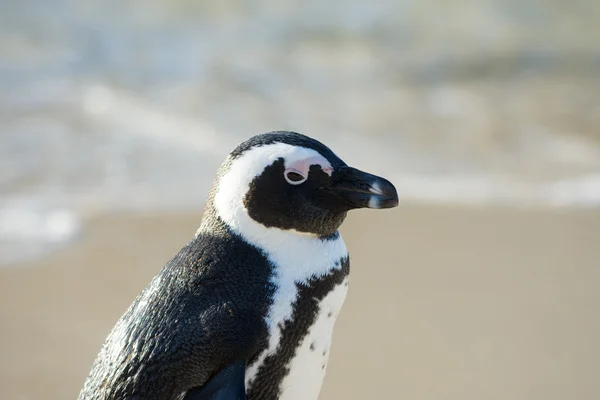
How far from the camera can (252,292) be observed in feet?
8.30

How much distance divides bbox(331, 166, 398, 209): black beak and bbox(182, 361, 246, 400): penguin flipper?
54 centimetres

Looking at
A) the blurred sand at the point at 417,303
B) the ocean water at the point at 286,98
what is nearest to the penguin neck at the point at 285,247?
the blurred sand at the point at 417,303

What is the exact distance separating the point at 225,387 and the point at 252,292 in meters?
0.27

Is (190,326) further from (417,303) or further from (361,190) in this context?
(417,303)

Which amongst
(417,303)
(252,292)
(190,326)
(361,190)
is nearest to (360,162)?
(417,303)

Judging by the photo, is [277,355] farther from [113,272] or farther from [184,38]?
[184,38]

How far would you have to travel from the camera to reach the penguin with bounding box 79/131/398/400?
243cm

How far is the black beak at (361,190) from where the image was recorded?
102 inches

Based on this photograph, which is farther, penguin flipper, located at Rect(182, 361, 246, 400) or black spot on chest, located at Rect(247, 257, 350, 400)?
black spot on chest, located at Rect(247, 257, 350, 400)

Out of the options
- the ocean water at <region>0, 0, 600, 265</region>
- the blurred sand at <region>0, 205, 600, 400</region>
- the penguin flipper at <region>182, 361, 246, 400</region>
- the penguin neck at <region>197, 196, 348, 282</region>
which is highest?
the ocean water at <region>0, 0, 600, 265</region>

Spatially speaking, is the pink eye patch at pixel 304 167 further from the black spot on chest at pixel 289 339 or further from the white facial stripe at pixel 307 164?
the black spot on chest at pixel 289 339

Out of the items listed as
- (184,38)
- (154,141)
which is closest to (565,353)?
(154,141)

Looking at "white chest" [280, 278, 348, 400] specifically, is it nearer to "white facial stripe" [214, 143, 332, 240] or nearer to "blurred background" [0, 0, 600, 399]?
"white facial stripe" [214, 143, 332, 240]

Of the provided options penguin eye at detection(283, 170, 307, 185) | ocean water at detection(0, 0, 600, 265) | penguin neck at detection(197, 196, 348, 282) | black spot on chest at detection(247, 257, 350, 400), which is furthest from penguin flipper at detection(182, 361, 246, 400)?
ocean water at detection(0, 0, 600, 265)
